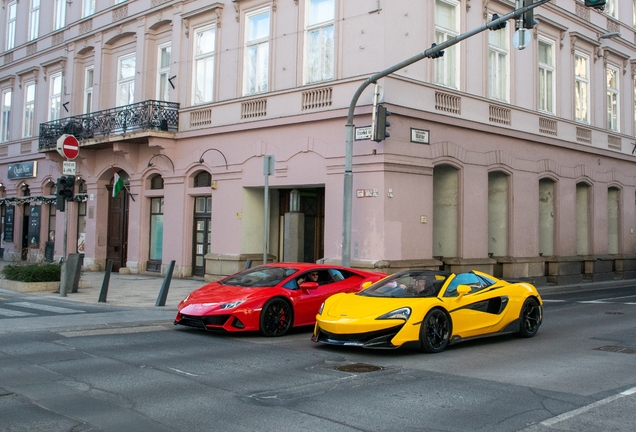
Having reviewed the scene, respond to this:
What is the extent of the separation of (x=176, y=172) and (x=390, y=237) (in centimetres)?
923

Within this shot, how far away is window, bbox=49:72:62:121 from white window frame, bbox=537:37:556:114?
65.1 feet

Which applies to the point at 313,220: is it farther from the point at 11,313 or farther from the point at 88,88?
the point at 88,88

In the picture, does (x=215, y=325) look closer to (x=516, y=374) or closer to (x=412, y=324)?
(x=412, y=324)

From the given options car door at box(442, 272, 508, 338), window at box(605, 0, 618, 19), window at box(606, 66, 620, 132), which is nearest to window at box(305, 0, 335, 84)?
car door at box(442, 272, 508, 338)

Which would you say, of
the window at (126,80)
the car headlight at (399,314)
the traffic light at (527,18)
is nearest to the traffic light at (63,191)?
the window at (126,80)

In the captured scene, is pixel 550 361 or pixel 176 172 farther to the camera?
pixel 176 172

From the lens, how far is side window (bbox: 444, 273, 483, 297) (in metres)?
10.3

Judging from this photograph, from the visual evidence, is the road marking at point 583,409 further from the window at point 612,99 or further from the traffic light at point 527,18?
the window at point 612,99

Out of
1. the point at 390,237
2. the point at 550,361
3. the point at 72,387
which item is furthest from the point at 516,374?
the point at 390,237

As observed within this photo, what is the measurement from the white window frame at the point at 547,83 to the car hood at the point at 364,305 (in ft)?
52.5

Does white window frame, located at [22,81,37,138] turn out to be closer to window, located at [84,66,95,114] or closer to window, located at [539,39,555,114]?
window, located at [84,66,95,114]

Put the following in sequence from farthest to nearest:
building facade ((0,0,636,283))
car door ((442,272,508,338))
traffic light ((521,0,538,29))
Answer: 1. building facade ((0,0,636,283))
2. traffic light ((521,0,538,29))
3. car door ((442,272,508,338))

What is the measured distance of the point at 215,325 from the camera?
443 inches

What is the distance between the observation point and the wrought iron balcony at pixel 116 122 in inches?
921
